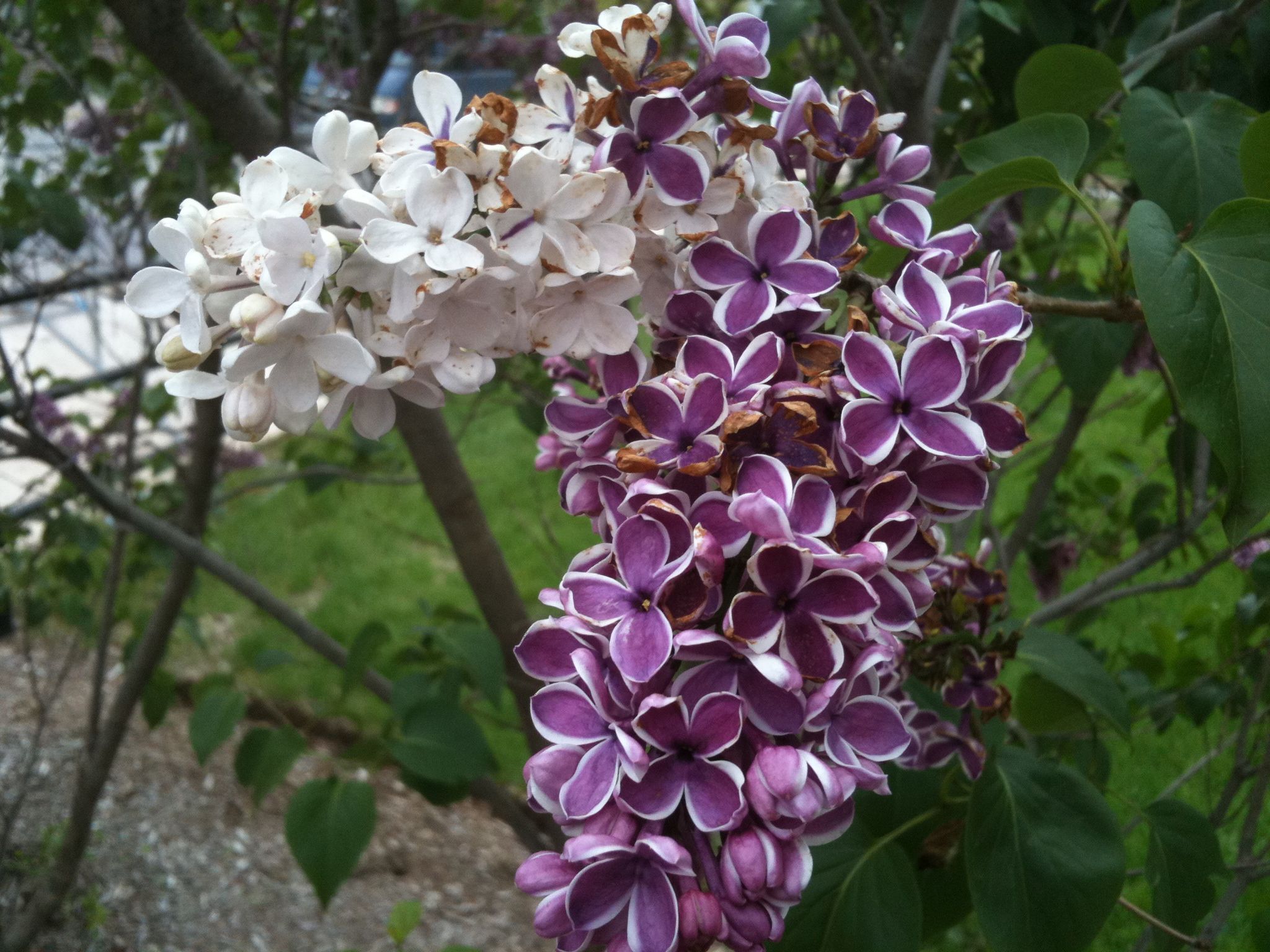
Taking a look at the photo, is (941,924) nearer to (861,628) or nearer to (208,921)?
(861,628)

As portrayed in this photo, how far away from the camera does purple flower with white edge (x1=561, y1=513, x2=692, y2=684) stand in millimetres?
390

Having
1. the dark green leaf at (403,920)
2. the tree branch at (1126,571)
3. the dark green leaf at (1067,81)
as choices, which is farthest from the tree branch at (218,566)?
the dark green leaf at (1067,81)

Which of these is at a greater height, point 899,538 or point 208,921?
point 899,538

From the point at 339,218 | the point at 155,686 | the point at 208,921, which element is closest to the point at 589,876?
the point at 339,218

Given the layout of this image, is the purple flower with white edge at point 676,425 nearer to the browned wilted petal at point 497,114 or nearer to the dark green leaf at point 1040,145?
the browned wilted petal at point 497,114

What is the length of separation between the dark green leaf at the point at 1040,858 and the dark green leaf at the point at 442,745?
70 centimetres

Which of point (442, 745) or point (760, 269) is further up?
point (760, 269)

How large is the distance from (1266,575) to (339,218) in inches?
36.1

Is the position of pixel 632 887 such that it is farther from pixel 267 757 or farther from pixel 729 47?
pixel 267 757

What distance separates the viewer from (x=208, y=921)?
1.88 m

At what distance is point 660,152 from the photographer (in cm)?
46

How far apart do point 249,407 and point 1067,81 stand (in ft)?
1.94

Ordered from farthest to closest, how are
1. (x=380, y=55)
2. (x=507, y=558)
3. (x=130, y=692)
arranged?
(x=507, y=558)
(x=130, y=692)
(x=380, y=55)

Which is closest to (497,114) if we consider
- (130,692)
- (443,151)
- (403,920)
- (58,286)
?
(443,151)
